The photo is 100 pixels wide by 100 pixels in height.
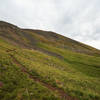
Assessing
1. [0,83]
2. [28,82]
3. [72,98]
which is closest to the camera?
[72,98]

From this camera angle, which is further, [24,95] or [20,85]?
[20,85]

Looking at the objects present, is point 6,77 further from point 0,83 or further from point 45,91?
point 45,91

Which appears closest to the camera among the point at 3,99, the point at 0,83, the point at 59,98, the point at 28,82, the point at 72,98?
the point at 3,99

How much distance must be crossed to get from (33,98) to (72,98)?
4571 mm

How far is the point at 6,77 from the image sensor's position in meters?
11.0

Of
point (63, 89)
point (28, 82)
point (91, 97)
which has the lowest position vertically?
point (91, 97)

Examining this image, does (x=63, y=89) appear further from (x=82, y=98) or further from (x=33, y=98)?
(x=33, y=98)

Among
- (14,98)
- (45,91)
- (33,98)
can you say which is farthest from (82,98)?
(14,98)

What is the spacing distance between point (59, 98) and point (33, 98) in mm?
2766

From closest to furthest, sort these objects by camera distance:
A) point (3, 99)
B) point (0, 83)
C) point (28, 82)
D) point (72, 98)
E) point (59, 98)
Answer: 1. point (3, 99)
2. point (59, 98)
3. point (72, 98)
4. point (0, 83)
5. point (28, 82)

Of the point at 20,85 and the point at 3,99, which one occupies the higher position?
the point at 20,85

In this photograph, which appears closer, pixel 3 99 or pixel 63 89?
pixel 3 99

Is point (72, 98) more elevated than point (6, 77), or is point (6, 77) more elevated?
point (6, 77)

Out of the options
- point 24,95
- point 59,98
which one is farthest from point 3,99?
point 59,98
